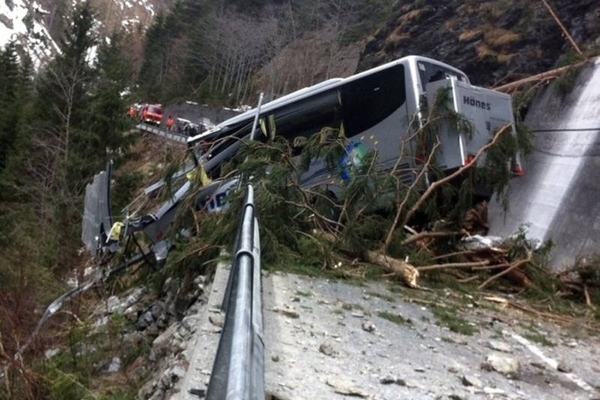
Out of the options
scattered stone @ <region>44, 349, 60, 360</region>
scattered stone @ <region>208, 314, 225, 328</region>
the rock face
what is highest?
the rock face

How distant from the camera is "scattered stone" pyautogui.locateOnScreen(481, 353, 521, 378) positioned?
4242 mm

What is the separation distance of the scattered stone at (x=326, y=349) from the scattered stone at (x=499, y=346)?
1.56 meters

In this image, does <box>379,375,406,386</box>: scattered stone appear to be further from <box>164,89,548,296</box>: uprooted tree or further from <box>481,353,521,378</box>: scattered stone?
<box>164,89,548,296</box>: uprooted tree

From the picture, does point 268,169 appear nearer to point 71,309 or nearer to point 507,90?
point 71,309

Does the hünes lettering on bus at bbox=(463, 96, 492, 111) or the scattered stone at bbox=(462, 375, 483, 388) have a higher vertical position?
the hünes lettering on bus at bbox=(463, 96, 492, 111)

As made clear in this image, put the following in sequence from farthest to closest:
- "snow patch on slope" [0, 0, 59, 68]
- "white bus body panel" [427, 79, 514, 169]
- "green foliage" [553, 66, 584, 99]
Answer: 1. "snow patch on slope" [0, 0, 59, 68]
2. "green foliage" [553, 66, 584, 99]
3. "white bus body panel" [427, 79, 514, 169]

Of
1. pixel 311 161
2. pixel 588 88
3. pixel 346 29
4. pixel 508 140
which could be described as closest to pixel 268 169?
pixel 311 161

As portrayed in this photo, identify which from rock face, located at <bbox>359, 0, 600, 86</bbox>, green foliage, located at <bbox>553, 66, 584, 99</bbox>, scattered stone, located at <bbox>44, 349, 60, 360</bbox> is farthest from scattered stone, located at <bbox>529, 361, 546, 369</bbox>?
rock face, located at <bbox>359, 0, 600, 86</bbox>

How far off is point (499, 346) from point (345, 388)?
209 centimetres

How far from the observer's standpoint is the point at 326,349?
3.98 m

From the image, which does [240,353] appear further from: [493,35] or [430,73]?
[493,35]

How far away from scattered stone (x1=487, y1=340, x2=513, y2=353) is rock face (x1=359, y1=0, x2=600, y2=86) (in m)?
10.5

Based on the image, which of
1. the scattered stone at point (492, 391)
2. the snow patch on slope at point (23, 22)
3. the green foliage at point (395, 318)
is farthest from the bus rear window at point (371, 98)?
the snow patch on slope at point (23, 22)

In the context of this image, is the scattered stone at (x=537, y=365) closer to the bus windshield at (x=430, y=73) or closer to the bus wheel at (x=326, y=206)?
the bus wheel at (x=326, y=206)
